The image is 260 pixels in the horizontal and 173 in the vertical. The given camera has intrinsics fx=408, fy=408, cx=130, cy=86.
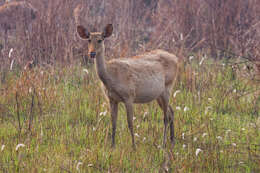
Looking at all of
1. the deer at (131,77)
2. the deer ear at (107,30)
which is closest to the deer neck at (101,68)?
the deer at (131,77)

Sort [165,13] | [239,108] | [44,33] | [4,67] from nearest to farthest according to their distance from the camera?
1. [239,108]
2. [4,67]
3. [44,33]
4. [165,13]

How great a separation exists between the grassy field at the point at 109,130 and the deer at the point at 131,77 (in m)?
0.25

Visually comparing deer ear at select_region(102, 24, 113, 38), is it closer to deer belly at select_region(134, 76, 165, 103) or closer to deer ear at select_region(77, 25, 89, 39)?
deer ear at select_region(77, 25, 89, 39)

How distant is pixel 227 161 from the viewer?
4410mm

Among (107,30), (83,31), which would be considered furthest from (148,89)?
(83,31)

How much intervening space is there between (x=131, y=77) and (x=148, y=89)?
296mm

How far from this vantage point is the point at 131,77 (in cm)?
517

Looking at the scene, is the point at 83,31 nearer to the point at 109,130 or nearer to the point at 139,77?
the point at 139,77

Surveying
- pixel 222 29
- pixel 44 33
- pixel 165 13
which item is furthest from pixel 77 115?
pixel 165 13

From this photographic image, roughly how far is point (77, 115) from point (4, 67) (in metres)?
2.24

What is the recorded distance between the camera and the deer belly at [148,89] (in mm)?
5254

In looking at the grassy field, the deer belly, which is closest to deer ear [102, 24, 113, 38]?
the deer belly

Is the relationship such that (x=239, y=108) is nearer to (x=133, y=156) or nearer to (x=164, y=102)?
(x=164, y=102)

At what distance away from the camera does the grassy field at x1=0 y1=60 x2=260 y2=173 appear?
4.27 metres
